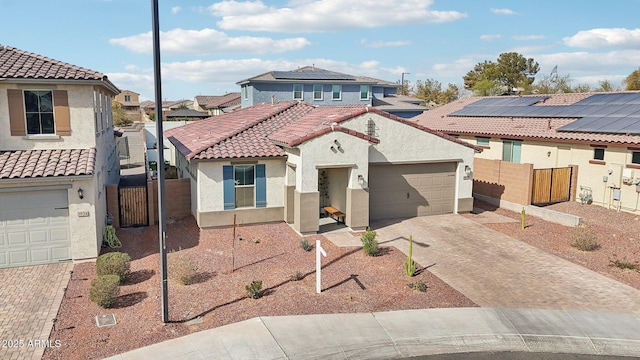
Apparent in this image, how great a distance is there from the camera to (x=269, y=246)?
16.2m

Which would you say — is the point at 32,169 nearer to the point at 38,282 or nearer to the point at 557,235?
the point at 38,282

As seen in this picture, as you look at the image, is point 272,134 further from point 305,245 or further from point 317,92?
point 317,92

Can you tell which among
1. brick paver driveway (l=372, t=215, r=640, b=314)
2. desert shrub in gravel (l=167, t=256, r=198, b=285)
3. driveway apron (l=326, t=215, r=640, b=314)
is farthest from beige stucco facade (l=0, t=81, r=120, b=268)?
brick paver driveway (l=372, t=215, r=640, b=314)

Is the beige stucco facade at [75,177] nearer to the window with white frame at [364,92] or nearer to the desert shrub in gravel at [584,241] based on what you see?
the desert shrub in gravel at [584,241]

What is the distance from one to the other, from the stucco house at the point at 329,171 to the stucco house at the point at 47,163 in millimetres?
3792

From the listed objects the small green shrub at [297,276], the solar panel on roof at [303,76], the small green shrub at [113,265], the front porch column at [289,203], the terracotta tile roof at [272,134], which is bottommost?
the small green shrub at [297,276]

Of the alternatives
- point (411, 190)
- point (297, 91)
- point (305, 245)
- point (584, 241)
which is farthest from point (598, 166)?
point (297, 91)

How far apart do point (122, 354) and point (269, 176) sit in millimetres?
10210

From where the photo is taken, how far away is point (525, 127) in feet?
87.9

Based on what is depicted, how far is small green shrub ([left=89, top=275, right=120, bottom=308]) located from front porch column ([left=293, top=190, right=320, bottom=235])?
7.31 m

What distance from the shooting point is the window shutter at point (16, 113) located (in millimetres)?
14336

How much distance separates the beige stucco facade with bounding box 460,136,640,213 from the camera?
20109mm

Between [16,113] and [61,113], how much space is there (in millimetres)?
1180

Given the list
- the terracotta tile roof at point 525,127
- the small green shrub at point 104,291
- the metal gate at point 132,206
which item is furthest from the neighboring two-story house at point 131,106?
the small green shrub at point 104,291
